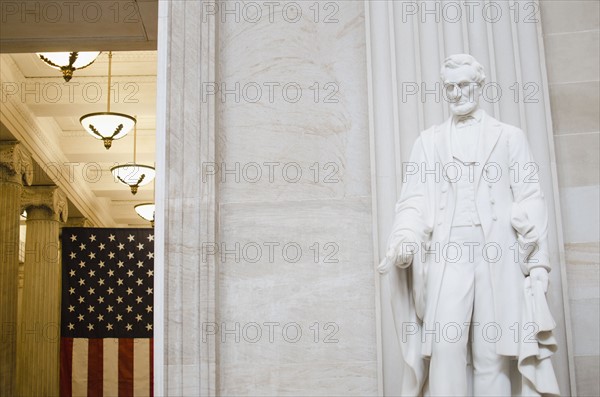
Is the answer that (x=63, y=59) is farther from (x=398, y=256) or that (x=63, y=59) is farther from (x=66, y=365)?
(x=398, y=256)

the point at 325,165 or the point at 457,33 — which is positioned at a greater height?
the point at 457,33

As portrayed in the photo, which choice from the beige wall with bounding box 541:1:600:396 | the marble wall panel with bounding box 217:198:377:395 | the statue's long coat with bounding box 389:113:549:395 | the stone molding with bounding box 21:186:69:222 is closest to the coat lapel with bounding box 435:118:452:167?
the statue's long coat with bounding box 389:113:549:395

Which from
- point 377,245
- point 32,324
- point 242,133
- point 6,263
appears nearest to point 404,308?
point 377,245

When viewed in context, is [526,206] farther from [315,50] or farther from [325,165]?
[315,50]

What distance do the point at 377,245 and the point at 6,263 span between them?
29.9 ft

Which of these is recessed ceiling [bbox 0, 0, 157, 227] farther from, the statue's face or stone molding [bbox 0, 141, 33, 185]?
the statue's face

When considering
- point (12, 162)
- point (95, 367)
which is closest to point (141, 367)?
point (95, 367)

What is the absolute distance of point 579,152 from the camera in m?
8.33

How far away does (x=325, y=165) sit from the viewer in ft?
27.7

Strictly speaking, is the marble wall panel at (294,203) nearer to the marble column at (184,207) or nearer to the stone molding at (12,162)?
the marble column at (184,207)

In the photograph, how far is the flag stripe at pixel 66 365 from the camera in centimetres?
1436

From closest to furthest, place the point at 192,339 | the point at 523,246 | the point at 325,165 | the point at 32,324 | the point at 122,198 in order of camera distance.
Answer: the point at 523,246
the point at 192,339
the point at 325,165
the point at 32,324
the point at 122,198

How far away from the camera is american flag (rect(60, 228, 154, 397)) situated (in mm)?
14508

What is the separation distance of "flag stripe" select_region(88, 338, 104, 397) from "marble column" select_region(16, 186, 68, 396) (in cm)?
271
